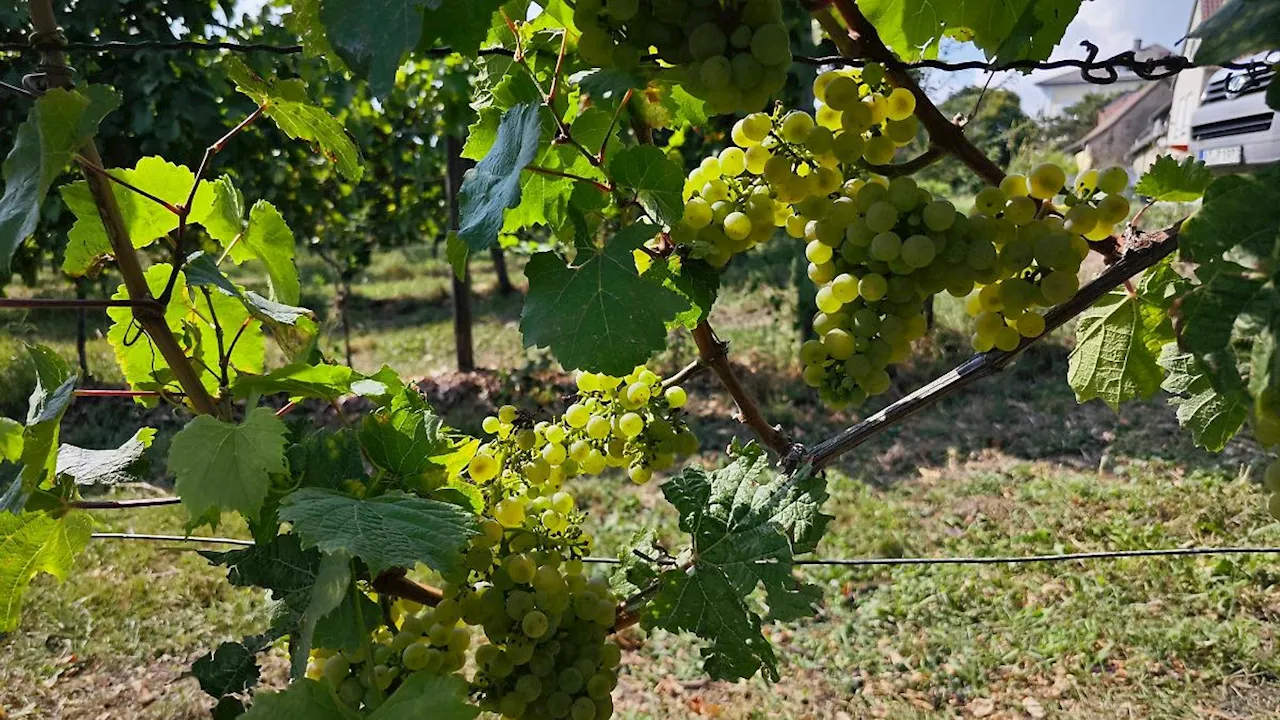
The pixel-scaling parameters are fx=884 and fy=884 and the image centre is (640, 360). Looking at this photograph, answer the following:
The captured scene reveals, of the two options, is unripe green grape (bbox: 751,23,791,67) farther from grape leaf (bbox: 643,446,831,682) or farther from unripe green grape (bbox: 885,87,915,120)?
grape leaf (bbox: 643,446,831,682)

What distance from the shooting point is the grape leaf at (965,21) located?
89cm

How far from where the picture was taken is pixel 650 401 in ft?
3.56

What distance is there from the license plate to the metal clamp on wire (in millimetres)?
5771

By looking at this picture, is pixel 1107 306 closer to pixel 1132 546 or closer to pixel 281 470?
pixel 281 470

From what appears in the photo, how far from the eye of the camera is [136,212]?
1056 mm

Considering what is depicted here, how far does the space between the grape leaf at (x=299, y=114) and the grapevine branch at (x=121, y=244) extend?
0.20m

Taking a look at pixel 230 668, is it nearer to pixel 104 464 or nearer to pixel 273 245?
pixel 104 464

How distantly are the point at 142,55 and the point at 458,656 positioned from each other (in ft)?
19.1

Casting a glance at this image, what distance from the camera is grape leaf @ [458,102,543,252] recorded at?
0.72m

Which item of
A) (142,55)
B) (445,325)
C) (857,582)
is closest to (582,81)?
(857,582)

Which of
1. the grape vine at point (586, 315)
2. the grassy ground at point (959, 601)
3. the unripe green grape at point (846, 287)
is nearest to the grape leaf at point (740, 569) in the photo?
the grape vine at point (586, 315)

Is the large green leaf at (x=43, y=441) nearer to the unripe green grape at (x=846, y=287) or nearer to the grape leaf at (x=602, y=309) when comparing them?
the grape leaf at (x=602, y=309)

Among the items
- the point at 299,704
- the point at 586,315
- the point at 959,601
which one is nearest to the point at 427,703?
the point at 299,704

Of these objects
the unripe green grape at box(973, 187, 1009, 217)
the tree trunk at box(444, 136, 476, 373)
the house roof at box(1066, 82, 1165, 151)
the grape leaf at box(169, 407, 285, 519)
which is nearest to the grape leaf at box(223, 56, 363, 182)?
the grape leaf at box(169, 407, 285, 519)
